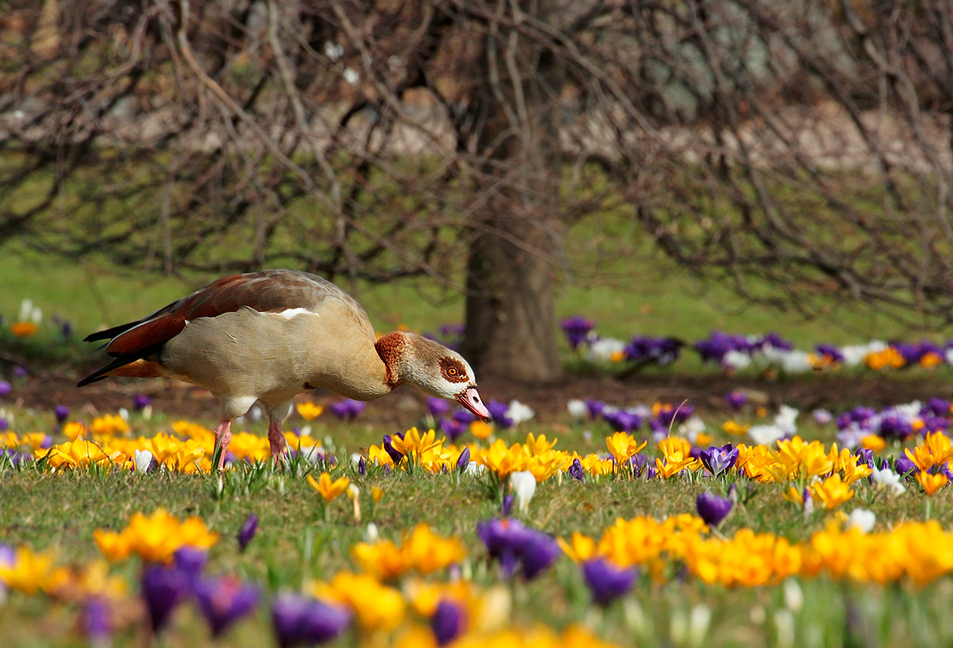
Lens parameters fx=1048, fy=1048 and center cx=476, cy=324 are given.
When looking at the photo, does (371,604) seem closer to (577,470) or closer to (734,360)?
(577,470)

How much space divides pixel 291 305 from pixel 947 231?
4780mm

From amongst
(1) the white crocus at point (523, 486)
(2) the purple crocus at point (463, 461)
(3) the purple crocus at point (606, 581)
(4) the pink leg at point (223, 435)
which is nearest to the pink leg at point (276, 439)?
(4) the pink leg at point (223, 435)

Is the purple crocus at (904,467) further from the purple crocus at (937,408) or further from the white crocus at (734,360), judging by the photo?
the white crocus at (734,360)

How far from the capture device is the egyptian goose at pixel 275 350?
14.4 ft

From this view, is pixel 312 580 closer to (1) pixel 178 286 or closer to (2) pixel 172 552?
(2) pixel 172 552

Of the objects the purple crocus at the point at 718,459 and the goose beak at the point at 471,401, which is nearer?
the purple crocus at the point at 718,459

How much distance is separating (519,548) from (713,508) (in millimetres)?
791

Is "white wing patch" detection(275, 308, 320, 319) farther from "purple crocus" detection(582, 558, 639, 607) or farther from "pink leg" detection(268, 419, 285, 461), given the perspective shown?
"purple crocus" detection(582, 558, 639, 607)

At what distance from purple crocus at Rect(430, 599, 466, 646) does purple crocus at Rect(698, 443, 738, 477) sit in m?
2.49

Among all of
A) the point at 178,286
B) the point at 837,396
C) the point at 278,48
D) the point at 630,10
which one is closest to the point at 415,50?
the point at 278,48

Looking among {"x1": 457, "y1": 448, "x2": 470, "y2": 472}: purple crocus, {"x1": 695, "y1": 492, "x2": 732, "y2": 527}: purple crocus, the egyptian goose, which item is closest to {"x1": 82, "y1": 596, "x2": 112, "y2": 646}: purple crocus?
{"x1": 695, "y1": 492, "x2": 732, "y2": 527}: purple crocus

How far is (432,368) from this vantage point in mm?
4672

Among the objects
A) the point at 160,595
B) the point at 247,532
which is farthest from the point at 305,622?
the point at 247,532

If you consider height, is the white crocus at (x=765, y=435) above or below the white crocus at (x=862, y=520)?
below
